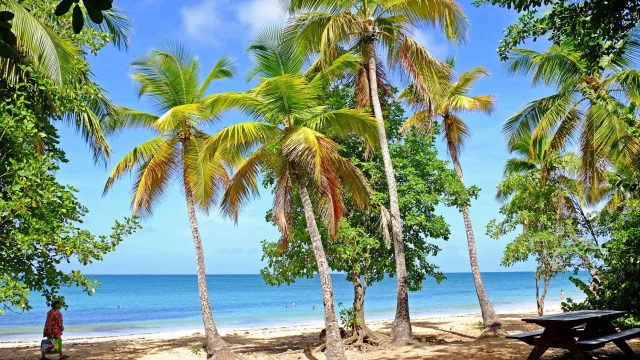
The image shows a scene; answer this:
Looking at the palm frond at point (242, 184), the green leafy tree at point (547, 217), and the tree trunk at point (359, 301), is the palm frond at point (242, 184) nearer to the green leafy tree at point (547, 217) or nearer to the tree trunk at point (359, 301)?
the tree trunk at point (359, 301)

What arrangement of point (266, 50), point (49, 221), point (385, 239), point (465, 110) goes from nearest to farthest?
1. point (49, 221)
2. point (266, 50)
3. point (385, 239)
4. point (465, 110)

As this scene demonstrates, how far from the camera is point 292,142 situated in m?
10.1

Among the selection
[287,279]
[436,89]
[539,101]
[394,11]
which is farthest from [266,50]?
[539,101]

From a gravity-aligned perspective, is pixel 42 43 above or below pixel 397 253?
above

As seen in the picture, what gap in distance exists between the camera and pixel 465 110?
17.8m

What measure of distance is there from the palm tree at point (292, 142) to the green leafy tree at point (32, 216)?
3.27m

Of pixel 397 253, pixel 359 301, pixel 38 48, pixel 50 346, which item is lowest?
pixel 50 346

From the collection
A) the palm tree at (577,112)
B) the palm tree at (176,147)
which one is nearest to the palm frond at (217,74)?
the palm tree at (176,147)

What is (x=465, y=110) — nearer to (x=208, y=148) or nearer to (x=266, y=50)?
(x=266, y=50)

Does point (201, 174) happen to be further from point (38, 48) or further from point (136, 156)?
point (38, 48)

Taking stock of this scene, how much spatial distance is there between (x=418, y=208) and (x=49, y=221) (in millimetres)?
9224

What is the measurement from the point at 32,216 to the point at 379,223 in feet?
28.3

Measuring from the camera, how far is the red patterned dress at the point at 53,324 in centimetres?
1155

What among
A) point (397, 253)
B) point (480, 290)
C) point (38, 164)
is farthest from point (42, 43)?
point (480, 290)
